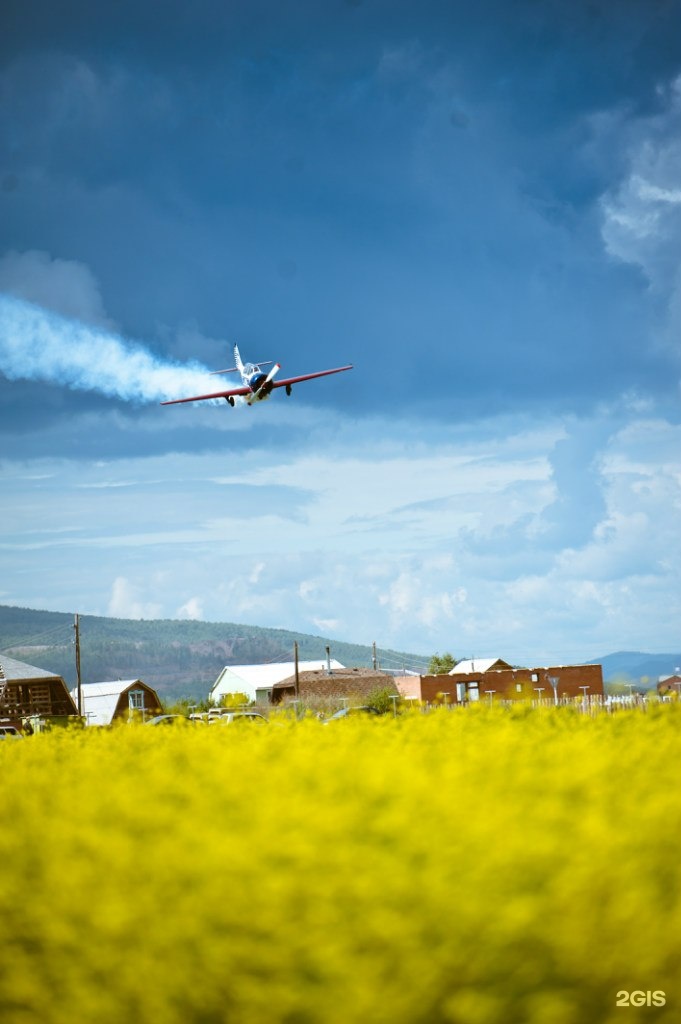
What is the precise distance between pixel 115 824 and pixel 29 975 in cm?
145

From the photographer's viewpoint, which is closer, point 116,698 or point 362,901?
point 362,901

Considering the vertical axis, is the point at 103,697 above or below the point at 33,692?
below

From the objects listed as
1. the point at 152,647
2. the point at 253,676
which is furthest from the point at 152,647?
the point at 253,676

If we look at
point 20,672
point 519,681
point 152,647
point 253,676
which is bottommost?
point 519,681

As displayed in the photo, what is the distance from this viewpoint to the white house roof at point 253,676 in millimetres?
75438

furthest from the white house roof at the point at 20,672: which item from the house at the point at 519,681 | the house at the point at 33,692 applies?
the house at the point at 519,681

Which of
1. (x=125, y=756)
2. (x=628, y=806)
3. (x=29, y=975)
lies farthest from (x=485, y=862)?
(x=125, y=756)

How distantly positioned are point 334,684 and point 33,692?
68.0 ft

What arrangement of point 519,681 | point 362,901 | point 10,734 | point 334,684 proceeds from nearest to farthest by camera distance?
point 362,901 → point 10,734 → point 519,681 → point 334,684

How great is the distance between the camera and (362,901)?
204 inches

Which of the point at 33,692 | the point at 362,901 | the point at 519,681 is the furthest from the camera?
the point at 519,681

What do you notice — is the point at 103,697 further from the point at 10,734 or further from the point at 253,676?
the point at 10,734

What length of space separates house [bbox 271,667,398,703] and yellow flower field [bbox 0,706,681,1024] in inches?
2331

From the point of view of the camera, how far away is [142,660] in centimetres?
16638
